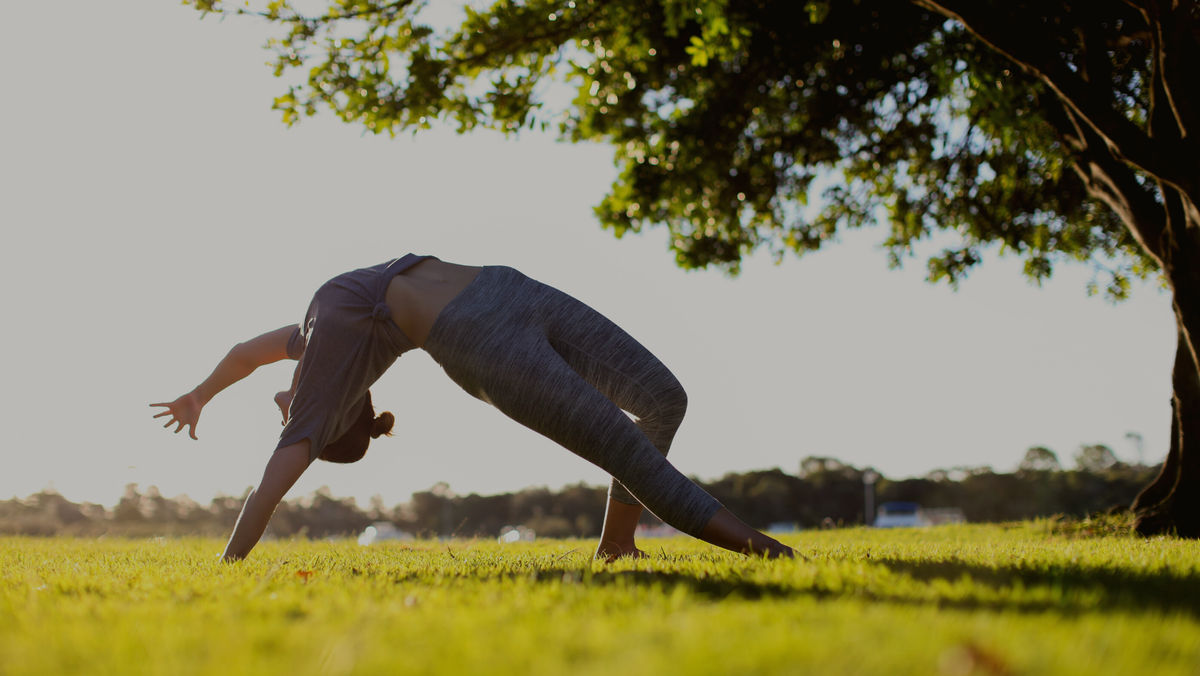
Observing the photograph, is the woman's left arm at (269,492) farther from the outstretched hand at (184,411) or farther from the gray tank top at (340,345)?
the outstretched hand at (184,411)

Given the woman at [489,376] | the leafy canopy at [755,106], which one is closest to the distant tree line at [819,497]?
the leafy canopy at [755,106]

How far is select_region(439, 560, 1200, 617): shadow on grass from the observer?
201 centimetres

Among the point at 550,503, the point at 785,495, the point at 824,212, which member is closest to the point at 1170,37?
the point at 824,212

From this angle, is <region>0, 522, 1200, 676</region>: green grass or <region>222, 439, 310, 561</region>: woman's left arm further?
<region>222, 439, 310, 561</region>: woman's left arm

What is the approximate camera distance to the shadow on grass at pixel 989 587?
79.1 inches

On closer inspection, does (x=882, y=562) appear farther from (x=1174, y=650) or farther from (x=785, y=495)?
(x=785, y=495)

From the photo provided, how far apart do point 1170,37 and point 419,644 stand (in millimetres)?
7178

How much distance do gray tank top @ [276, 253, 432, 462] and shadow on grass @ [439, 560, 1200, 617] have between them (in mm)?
1306

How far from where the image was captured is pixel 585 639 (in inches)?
62.3

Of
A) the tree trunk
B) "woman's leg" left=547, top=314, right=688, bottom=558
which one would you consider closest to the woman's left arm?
"woman's leg" left=547, top=314, right=688, bottom=558

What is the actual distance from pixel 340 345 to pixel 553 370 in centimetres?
102

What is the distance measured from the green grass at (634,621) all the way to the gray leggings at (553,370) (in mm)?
328

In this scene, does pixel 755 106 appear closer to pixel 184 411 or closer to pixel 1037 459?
pixel 184 411

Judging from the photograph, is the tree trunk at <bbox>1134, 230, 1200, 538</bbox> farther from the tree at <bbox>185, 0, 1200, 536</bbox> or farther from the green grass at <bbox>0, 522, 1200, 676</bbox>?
the green grass at <bbox>0, 522, 1200, 676</bbox>
